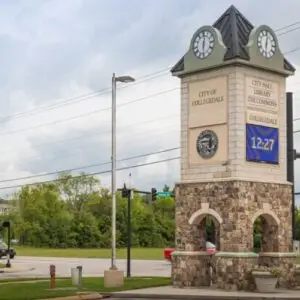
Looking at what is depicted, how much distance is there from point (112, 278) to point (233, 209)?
556cm

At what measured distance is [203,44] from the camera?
29234 millimetres

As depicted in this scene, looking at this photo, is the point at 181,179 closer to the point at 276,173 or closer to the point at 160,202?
the point at 276,173

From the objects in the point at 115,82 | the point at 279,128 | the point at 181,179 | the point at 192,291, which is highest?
the point at 115,82

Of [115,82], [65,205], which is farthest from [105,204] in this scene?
[115,82]

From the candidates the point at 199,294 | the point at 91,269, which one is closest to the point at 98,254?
the point at 91,269

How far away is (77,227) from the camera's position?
112 meters

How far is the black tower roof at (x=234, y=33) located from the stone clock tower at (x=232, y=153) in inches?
1.7

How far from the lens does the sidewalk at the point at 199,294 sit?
2455 cm

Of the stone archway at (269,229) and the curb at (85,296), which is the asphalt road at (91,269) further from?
the curb at (85,296)

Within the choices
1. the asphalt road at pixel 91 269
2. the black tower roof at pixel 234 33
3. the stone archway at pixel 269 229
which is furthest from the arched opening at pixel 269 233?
the asphalt road at pixel 91 269

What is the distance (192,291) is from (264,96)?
776cm

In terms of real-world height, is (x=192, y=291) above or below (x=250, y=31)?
below

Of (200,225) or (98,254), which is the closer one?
(200,225)

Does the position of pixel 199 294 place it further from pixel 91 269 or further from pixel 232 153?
pixel 91 269
